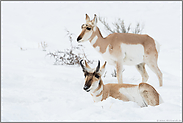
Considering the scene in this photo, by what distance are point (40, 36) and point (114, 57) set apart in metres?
9.44

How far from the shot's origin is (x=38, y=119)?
2.82m

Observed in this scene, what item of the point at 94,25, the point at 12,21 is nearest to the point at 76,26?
the point at 12,21

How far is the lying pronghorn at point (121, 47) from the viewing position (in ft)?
15.9

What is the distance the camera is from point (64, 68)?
6.53 m

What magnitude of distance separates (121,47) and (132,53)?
296 millimetres

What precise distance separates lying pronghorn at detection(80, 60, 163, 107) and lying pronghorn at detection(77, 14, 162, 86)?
1.01 m

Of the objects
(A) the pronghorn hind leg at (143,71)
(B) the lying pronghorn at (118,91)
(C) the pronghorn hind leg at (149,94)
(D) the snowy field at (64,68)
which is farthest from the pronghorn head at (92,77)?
(A) the pronghorn hind leg at (143,71)

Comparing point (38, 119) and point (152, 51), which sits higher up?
point (152, 51)

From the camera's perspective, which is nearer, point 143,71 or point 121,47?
point 121,47

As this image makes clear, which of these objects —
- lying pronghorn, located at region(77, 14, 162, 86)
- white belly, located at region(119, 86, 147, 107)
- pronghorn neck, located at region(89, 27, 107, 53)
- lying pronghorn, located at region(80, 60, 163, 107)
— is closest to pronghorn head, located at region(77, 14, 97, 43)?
lying pronghorn, located at region(77, 14, 162, 86)

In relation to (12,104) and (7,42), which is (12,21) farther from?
(12,104)

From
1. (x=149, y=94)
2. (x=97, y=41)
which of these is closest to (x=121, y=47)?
(x=97, y=41)

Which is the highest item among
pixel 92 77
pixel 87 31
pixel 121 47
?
pixel 87 31

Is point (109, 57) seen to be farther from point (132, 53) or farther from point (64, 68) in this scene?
point (64, 68)
